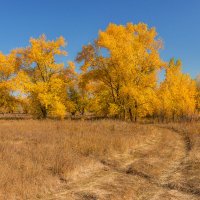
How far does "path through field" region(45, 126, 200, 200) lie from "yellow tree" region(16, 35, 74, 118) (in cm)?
1909

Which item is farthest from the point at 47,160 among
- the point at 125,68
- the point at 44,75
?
the point at 44,75

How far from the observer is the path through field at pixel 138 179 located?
818 centimetres

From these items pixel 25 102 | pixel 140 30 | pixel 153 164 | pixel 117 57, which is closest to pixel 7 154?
pixel 153 164

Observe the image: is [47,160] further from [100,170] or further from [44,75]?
[44,75]

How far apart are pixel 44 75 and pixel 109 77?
8.82m

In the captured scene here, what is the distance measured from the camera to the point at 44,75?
110ft

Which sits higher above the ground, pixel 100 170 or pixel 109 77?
pixel 109 77

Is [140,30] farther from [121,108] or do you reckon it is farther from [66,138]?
[66,138]

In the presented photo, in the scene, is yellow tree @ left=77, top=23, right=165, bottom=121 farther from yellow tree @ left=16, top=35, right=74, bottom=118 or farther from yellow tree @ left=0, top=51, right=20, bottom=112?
yellow tree @ left=0, top=51, right=20, bottom=112

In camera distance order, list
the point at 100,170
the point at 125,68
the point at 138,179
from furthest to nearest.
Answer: the point at 125,68, the point at 100,170, the point at 138,179

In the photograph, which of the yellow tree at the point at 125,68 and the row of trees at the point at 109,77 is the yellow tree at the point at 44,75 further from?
the yellow tree at the point at 125,68

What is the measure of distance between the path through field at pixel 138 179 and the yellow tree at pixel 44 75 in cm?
1909

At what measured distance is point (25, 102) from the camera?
3597 cm

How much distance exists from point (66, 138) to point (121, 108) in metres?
13.4
